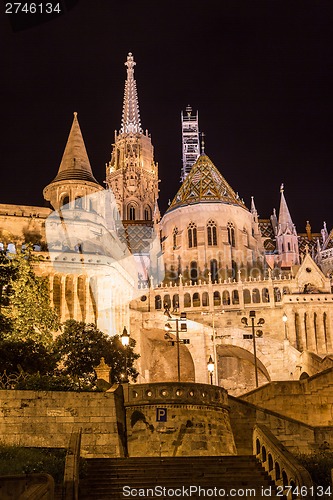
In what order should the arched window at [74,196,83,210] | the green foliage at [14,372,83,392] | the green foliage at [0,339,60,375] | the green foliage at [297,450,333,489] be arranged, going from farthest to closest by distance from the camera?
the arched window at [74,196,83,210] → the green foliage at [0,339,60,375] → the green foliage at [14,372,83,392] → the green foliage at [297,450,333,489]

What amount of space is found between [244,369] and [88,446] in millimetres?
35621

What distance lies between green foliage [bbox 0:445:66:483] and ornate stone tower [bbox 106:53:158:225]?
7873cm

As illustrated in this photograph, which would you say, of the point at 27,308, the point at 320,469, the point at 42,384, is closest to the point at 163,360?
the point at 27,308

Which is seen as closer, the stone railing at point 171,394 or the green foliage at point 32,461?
the green foliage at point 32,461

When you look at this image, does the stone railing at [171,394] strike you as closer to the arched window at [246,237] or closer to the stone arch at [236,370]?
the stone arch at [236,370]

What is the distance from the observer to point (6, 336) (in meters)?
33.5

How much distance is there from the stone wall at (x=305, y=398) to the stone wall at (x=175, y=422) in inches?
146

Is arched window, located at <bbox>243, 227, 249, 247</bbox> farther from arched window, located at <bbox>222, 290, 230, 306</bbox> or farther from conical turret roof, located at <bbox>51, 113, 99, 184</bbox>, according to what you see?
conical turret roof, located at <bbox>51, 113, 99, 184</bbox>

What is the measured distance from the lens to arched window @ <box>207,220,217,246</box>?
74812 millimetres

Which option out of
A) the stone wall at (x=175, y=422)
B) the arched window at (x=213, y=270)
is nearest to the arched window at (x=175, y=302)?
the arched window at (x=213, y=270)

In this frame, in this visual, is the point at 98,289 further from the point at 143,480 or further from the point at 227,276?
the point at 143,480

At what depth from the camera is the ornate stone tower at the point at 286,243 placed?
8056 cm

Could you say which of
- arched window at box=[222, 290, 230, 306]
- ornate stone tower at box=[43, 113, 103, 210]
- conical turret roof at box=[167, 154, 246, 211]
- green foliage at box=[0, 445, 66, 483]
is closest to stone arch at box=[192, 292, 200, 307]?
arched window at box=[222, 290, 230, 306]

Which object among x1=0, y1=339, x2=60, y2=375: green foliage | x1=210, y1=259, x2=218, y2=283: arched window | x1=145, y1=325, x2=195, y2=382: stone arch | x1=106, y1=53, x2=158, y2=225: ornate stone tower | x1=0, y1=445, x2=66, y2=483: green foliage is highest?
x1=106, y1=53, x2=158, y2=225: ornate stone tower
